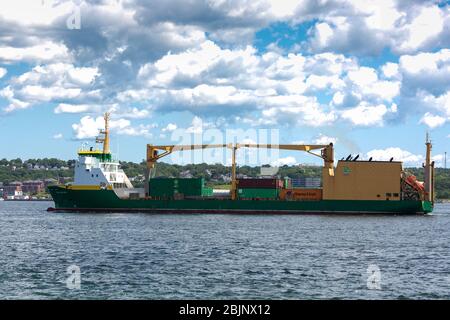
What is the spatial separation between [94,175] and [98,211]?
15.7 ft

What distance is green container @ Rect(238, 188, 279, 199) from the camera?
7925 centimetres

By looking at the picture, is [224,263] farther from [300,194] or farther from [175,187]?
[175,187]

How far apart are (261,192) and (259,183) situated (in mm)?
1196

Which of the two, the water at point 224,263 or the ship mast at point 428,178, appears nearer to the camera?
the water at point 224,263

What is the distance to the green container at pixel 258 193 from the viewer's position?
79250 millimetres

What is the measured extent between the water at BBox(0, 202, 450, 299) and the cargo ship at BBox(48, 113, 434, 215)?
2279cm

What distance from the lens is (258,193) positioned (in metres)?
79.4

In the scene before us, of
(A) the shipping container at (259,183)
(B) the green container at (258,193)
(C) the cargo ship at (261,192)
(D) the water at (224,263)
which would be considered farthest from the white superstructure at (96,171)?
(D) the water at (224,263)

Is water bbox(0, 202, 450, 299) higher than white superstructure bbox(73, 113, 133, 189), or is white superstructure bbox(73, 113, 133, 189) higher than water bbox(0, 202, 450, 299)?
white superstructure bbox(73, 113, 133, 189)

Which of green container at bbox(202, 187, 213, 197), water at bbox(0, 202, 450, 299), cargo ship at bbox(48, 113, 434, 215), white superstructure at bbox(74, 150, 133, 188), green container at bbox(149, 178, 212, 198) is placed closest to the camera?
water at bbox(0, 202, 450, 299)

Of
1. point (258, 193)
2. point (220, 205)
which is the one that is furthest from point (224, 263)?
point (258, 193)

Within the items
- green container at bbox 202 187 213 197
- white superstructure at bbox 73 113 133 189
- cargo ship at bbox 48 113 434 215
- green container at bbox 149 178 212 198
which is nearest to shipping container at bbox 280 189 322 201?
cargo ship at bbox 48 113 434 215

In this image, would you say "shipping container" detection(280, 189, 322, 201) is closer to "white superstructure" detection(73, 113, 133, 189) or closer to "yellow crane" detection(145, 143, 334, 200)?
"yellow crane" detection(145, 143, 334, 200)

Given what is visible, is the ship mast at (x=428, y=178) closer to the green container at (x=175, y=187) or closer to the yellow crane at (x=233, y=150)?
the yellow crane at (x=233, y=150)
